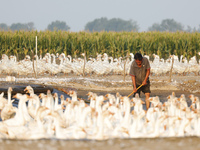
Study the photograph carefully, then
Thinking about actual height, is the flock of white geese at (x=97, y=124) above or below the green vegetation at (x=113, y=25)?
below

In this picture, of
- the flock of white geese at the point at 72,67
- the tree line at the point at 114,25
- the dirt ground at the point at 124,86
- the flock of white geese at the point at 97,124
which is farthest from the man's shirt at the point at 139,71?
the tree line at the point at 114,25

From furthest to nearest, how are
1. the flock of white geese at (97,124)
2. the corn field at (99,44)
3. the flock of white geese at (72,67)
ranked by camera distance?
the corn field at (99,44), the flock of white geese at (72,67), the flock of white geese at (97,124)

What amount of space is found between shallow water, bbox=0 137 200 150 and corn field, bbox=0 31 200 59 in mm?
21667

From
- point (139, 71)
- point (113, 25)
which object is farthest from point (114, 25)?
point (139, 71)

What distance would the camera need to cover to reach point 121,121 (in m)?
8.92

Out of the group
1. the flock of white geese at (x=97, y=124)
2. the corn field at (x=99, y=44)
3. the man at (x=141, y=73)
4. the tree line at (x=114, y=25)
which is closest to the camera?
the flock of white geese at (x=97, y=124)

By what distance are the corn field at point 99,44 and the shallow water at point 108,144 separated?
71.1 feet

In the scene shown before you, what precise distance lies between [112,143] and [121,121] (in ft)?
7.65

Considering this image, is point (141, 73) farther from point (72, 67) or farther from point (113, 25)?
point (113, 25)

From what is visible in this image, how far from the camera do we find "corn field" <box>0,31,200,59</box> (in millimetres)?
28328

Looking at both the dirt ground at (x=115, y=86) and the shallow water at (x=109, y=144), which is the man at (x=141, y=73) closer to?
the shallow water at (x=109, y=144)

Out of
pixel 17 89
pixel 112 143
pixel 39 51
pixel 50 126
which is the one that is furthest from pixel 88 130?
pixel 39 51

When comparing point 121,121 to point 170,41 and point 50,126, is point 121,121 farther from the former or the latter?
point 170,41

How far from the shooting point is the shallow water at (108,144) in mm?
6336
